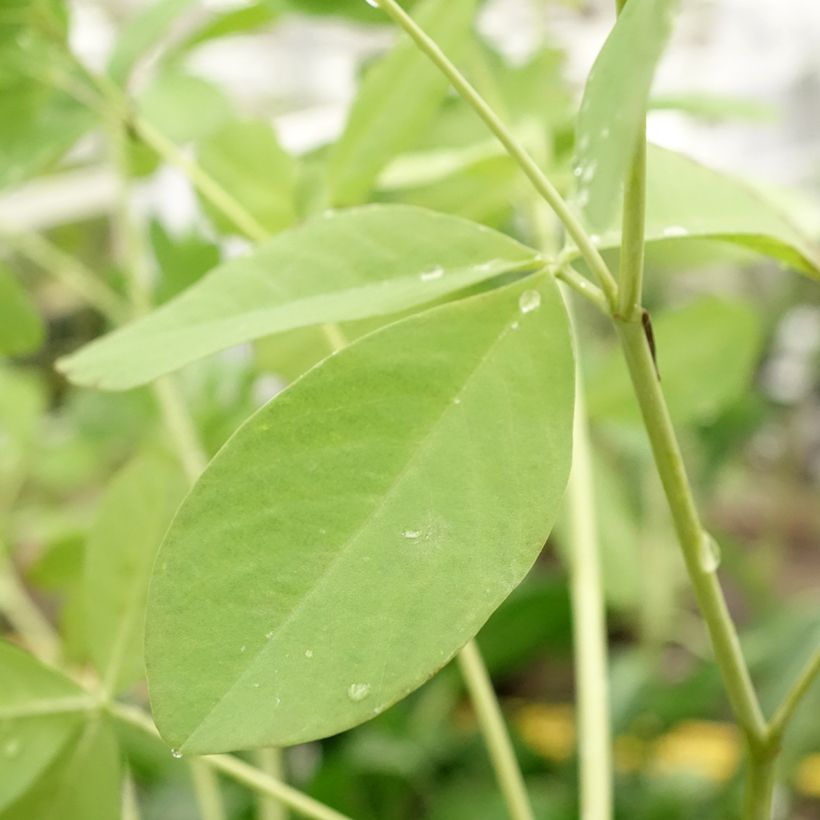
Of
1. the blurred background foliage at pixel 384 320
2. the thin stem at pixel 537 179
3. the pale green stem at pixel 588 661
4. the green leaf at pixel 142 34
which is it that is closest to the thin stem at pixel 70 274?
the blurred background foliage at pixel 384 320

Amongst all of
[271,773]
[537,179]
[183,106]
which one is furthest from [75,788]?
[183,106]

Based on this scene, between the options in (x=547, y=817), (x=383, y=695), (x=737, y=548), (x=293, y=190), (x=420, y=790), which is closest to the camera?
(x=383, y=695)

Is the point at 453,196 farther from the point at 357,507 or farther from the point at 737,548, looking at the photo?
the point at 737,548

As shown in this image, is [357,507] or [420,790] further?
[420,790]

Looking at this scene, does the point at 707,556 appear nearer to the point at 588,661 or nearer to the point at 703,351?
the point at 588,661

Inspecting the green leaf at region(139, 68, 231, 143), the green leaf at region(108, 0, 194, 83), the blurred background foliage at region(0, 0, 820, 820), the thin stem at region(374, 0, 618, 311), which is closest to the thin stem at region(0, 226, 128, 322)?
the blurred background foliage at region(0, 0, 820, 820)

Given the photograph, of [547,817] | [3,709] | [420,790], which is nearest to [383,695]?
[3,709]
